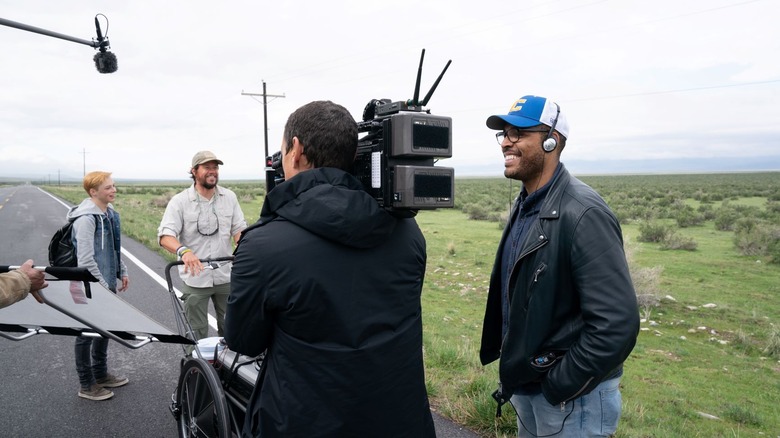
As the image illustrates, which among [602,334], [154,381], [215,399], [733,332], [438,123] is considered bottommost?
[733,332]

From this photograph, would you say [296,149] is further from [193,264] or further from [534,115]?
[193,264]

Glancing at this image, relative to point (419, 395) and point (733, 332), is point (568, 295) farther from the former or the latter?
point (733, 332)

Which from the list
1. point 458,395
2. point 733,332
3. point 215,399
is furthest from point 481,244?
point 215,399

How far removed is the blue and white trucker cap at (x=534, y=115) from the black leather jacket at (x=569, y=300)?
0.75ft

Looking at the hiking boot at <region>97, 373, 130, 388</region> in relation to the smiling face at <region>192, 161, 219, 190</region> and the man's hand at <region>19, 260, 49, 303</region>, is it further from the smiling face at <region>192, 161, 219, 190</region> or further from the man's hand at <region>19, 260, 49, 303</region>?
the man's hand at <region>19, 260, 49, 303</region>

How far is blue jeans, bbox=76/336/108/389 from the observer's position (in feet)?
15.0

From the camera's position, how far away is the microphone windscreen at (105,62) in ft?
45.3

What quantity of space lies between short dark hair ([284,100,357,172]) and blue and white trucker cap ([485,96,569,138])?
0.91 m

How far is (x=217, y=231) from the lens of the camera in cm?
482

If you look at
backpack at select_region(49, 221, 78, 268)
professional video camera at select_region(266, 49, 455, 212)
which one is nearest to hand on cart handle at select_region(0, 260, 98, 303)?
professional video camera at select_region(266, 49, 455, 212)

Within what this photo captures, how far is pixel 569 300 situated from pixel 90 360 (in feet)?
13.7

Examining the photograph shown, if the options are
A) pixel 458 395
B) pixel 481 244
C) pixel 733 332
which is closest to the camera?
pixel 458 395

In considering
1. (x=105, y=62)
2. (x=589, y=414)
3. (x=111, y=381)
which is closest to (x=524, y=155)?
(x=589, y=414)

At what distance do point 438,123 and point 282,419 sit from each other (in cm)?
121
